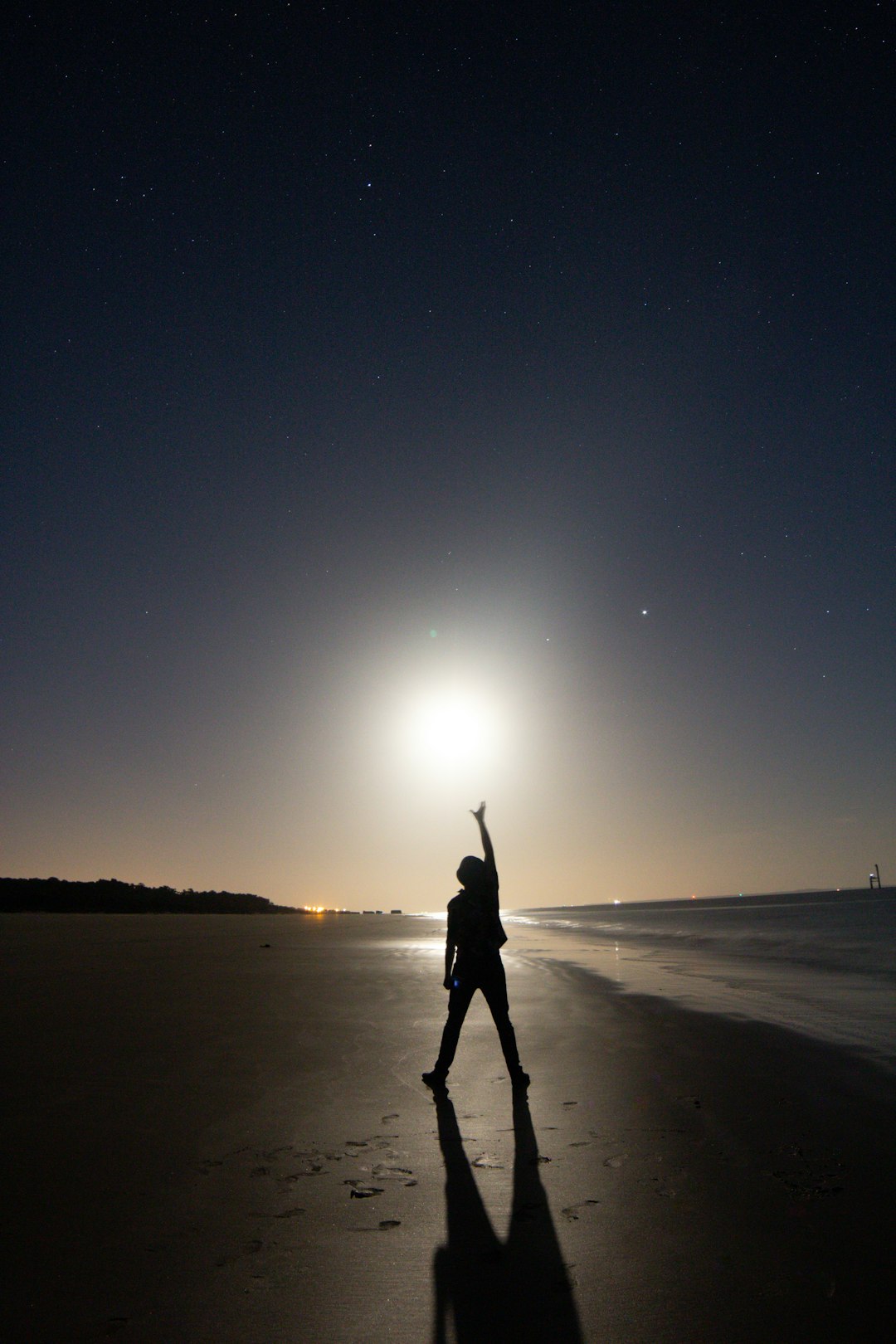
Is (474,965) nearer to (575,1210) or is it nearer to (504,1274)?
(575,1210)

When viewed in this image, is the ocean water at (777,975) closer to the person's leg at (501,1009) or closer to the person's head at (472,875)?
the person's leg at (501,1009)

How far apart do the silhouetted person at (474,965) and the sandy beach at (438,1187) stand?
0.32 metres

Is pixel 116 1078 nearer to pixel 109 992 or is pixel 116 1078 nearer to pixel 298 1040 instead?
pixel 298 1040

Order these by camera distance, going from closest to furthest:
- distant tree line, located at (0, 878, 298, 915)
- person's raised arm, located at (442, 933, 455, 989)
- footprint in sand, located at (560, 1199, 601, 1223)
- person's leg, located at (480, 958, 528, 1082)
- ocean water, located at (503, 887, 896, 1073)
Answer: footprint in sand, located at (560, 1199, 601, 1223)
person's leg, located at (480, 958, 528, 1082)
person's raised arm, located at (442, 933, 455, 989)
ocean water, located at (503, 887, 896, 1073)
distant tree line, located at (0, 878, 298, 915)

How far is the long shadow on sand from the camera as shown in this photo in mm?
2992

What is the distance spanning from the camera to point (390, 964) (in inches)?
707

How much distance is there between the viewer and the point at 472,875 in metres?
Result: 7.27

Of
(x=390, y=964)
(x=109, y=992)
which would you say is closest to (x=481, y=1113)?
(x=109, y=992)

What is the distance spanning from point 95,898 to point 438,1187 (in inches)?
2208

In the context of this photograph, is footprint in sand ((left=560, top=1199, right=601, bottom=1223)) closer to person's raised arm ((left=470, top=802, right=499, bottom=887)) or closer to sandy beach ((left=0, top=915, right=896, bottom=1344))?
sandy beach ((left=0, top=915, right=896, bottom=1344))

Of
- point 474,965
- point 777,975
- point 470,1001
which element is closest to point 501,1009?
point 470,1001

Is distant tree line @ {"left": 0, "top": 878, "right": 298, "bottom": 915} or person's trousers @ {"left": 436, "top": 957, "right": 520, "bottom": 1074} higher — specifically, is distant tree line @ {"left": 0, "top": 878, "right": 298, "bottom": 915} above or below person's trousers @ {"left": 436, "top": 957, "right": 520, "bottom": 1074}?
above

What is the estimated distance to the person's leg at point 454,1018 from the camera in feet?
22.3

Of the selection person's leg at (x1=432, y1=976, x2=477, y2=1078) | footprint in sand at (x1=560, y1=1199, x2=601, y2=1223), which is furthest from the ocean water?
footprint in sand at (x1=560, y1=1199, x2=601, y2=1223)
